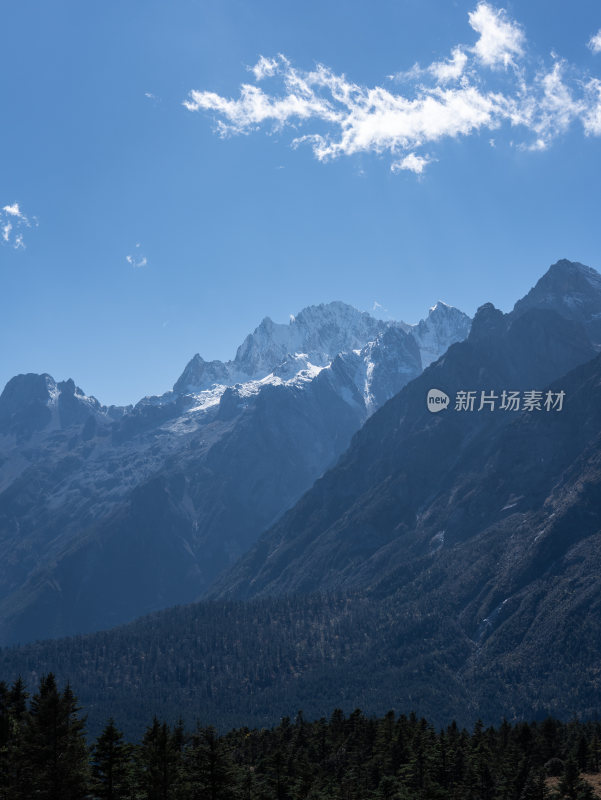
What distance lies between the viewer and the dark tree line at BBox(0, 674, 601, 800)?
6031 centimetres

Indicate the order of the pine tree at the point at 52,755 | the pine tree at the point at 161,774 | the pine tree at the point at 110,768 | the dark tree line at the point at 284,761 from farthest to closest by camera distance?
the pine tree at the point at 161,774 → the pine tree at the point at 110,768 → the dark tree line at the point at 284,761 → the pine tree at the point at 52,755

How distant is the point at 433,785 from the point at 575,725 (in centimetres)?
8809

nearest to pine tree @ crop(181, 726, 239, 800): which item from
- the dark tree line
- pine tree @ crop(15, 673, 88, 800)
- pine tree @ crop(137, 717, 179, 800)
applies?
the dark tree line

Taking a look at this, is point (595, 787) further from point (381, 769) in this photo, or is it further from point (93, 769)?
point (93, 769)

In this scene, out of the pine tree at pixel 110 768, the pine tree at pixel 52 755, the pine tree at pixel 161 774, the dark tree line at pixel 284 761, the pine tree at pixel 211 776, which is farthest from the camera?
the pine tree at pixel 211 776

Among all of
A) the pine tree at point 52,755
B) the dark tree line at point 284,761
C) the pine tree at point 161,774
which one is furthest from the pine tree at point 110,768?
the pine tree at point 52,755

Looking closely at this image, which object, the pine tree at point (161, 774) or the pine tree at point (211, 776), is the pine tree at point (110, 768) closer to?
the pine tree at point (161, 774)

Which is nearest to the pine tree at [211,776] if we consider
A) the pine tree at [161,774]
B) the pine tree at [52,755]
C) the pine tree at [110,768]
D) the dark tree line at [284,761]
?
the dark tree line at [284,761]

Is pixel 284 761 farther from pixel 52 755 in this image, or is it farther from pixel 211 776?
pixel 52 755

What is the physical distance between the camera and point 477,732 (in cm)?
15600

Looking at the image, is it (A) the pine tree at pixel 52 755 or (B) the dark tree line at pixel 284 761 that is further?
(B) the dark tree line at pixel 284 761

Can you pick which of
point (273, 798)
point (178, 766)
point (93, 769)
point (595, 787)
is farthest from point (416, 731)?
point (93, 769)

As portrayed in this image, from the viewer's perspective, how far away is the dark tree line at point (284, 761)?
198 ft

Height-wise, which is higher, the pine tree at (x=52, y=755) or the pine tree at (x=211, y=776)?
the pine tree at (x=52, y=755)
